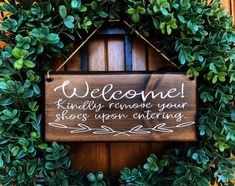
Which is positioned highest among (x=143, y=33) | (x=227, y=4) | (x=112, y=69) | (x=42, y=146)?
(x=227, y=4)

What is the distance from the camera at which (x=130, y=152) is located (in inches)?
52.2

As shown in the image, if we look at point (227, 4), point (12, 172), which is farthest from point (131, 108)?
point (227, 4)

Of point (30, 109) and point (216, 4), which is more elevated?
point (216, 4)

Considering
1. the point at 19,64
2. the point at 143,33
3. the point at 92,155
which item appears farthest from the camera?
the point at 92,155

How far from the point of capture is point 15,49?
1.12 metres

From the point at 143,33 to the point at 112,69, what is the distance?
180 millimetres

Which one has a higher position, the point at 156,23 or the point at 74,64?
the point at 156,23

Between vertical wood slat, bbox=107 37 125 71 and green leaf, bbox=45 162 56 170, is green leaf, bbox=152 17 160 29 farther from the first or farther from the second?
green leaf, bbox=45 162 56 170

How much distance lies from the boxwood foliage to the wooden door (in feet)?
0.33

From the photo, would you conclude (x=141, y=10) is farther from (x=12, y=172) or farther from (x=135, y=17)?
(x=12, y=172)

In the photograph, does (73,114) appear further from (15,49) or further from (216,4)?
(216,4)

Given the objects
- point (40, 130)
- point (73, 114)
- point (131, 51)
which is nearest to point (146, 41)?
point (131, 51)

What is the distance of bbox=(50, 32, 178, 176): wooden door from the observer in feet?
4.32

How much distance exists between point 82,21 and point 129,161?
1.68 ft
